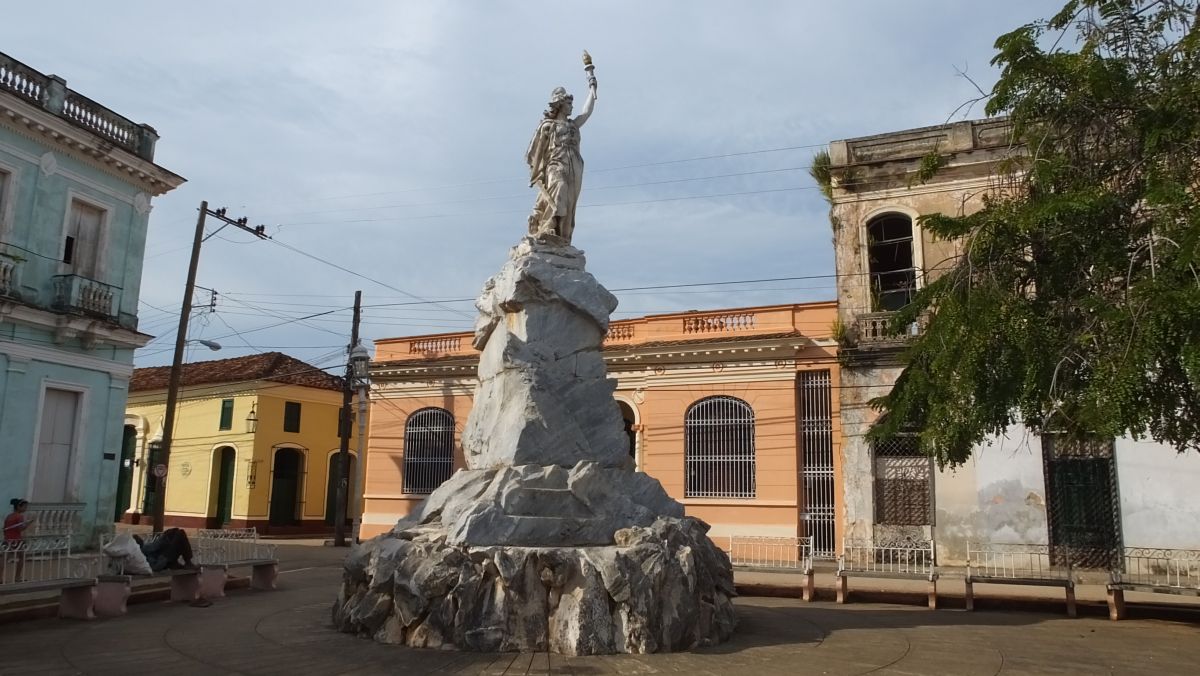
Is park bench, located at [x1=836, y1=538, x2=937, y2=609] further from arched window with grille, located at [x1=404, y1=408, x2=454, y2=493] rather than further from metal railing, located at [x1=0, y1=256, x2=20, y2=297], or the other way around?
metal railing, located at [x1=0, y1=256, x2=20, y2=297]

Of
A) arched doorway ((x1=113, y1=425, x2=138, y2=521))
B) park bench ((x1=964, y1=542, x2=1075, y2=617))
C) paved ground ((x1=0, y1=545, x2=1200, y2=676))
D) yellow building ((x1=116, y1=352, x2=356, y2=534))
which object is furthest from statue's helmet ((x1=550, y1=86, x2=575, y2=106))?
arched doorway ((x1=113, y1=425, x2=138, y2=521))

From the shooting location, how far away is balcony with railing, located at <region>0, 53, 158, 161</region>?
48.8 ft

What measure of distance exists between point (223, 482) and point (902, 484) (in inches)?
815

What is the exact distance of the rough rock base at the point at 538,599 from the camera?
21.6 ft

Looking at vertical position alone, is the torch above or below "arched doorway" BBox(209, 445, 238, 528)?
above

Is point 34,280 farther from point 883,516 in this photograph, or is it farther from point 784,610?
point 883,516

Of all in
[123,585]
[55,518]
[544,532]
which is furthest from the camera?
[55,518]

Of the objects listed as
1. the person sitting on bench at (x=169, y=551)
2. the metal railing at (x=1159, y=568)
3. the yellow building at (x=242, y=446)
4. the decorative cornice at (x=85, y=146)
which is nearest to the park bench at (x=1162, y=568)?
the metal railing at (x=1159, y=568)

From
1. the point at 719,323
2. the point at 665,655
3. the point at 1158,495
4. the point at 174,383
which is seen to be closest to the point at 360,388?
the point at 174,383

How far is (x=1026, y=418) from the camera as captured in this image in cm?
891

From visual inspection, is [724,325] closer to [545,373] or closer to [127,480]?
[545,373]

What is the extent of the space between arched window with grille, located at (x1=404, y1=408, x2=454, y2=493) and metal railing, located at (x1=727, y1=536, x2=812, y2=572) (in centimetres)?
782

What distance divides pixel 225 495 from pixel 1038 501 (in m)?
23.0

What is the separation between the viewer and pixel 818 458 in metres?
18.2
